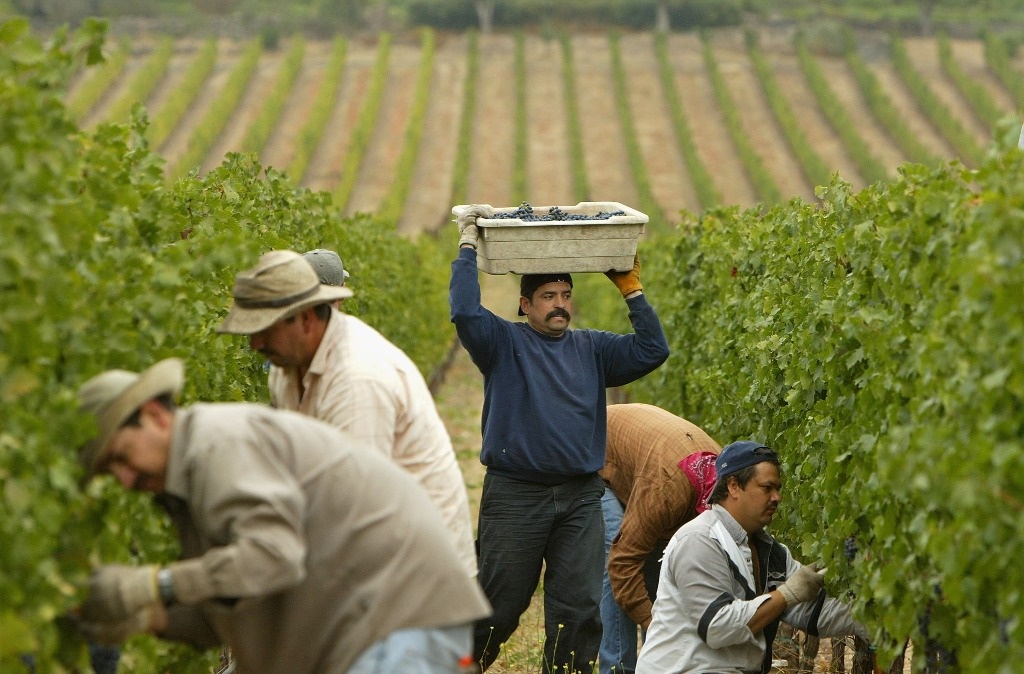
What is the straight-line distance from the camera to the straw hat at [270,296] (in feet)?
13.0

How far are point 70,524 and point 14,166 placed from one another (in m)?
0.87

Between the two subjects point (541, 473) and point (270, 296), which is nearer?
point (270, 296)

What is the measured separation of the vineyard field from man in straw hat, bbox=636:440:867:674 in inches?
1779

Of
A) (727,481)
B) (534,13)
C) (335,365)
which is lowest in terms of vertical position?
(727,481)

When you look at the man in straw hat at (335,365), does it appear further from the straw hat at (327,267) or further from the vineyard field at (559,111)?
the vineyard field at (559,111)

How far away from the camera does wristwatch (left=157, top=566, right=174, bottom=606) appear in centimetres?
330

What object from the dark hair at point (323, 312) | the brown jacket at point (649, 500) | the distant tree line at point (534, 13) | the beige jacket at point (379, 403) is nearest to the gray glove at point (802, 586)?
the brown jacket at point (649, 500)

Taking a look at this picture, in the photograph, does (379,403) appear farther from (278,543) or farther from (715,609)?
(715,609)

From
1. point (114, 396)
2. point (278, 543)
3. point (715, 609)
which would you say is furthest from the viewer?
point (715, 609)

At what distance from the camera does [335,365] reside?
402cm

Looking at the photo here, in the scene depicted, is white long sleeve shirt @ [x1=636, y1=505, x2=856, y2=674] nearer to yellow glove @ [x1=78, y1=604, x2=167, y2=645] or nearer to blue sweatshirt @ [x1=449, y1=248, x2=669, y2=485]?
blue sweatshirt @ [x1=449, y1=248, x2=669, y2=485]

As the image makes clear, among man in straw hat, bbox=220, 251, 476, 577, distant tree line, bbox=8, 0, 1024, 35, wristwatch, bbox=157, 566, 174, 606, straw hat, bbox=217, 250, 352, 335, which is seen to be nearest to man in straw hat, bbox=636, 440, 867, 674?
man in straw hat, bbox=220, 251, 476, 577

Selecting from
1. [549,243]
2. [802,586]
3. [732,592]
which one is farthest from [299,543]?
[549,243]

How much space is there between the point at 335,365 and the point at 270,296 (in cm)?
26
